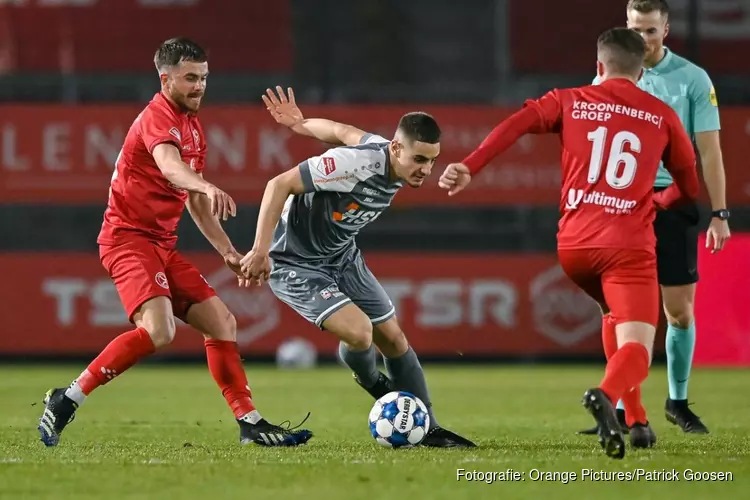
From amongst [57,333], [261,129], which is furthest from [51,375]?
[261,129]

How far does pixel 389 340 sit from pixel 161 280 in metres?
1.17

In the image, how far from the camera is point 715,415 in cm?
816

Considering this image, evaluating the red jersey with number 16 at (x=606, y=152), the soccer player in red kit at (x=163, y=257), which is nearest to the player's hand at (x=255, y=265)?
the soccer player in red kit at (x=163, y=257)

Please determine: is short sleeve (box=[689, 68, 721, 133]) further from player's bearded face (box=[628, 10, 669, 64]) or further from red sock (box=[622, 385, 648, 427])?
red sock (box=[622, 385, 648, 427])

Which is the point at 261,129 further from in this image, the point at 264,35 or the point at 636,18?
the point at 636,18

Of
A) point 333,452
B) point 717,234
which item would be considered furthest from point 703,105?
point 333,452

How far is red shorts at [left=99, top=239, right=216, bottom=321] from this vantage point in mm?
6086

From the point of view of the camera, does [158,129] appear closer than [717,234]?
Yes

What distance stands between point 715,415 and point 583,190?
10.9 ft

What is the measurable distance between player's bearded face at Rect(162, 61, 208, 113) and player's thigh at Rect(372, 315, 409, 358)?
1461mm

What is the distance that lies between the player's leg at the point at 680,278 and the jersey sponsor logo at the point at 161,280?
265 centimetres

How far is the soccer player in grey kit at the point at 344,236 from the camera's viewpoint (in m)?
5.89

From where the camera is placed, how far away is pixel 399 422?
5.84 m

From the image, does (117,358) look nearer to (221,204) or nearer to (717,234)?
(221,204)
